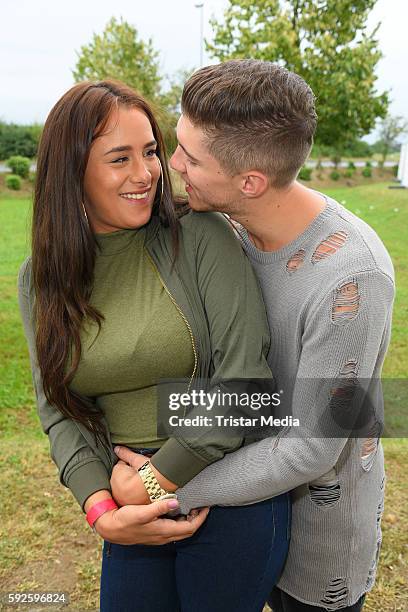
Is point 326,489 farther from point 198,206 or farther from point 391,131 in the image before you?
point 391,131

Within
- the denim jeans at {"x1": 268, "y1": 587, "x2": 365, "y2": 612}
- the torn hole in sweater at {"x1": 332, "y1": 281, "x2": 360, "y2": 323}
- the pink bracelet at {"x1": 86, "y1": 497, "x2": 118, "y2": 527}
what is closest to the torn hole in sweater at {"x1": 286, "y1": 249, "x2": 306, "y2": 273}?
the torn hole in sweater at {"x1": 332, "y1": 281, "x2": 360, "y2": 323}

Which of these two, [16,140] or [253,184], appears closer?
[253,184]

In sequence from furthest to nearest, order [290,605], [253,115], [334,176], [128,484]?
[334,176] → [290,605] → [128,484] → [253,115]

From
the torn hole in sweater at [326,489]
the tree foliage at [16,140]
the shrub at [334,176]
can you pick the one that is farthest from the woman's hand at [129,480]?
the shrub at [334,176]

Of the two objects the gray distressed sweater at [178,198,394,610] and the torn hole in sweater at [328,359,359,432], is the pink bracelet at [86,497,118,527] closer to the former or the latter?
the gray distressed sweater at [178,198,394,610]

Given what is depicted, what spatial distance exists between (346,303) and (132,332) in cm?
56

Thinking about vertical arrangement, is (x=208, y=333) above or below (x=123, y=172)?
below

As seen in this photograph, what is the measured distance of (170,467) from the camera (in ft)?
5.19

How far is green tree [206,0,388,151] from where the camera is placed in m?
10.1

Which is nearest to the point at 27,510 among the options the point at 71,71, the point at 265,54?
the point at 265,54

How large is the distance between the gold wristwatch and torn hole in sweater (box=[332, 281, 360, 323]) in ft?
2.01

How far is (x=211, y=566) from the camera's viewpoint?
168 centimetres

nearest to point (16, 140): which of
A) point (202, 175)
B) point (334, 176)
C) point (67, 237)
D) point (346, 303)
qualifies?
point (334, 176)

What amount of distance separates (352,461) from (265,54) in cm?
947
